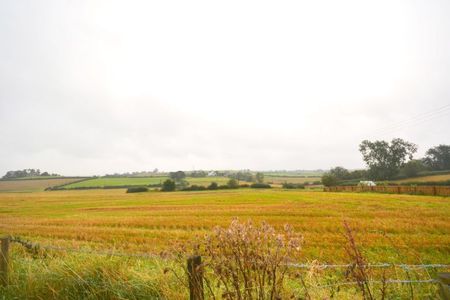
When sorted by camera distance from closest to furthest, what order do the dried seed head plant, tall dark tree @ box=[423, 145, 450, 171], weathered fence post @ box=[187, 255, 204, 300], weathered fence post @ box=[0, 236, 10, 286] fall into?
the dried seed head plant < weathered fence post @ box=[187, 255, 204, 300] < weathered fence post @ box=[0, 236, 10, 286] < tall dark tree @ box=[423, 145, 450, 171]

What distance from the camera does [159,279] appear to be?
4633 mm

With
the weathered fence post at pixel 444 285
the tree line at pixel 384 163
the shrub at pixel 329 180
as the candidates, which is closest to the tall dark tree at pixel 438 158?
the tree line at pixel 384 163

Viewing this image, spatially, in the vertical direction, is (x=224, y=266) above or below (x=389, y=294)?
above

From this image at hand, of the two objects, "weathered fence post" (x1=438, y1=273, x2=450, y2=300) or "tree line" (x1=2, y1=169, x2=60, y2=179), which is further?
"tree line" (x1=2, y1=169, x2=60, y2=179)

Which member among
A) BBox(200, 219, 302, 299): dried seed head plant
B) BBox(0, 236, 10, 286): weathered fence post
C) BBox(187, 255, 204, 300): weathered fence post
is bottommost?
BBox(0, 236, 10, 286): weathered fence post

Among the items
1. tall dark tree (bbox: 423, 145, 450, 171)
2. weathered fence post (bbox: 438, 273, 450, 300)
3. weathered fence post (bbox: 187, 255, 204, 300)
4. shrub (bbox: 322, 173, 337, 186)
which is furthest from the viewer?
tall dark tree (bbox: 423, 145, 450, 171)

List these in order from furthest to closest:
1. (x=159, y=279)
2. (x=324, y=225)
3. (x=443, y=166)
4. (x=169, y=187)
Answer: (x=443, y=166)
(x=169, y=187)
(x=324, y=225)
(x=159, y=279)

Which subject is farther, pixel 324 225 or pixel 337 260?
pixel 324 225

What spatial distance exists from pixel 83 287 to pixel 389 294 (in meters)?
5.32

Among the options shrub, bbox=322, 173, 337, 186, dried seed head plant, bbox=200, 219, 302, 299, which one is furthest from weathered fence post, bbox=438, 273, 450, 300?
shrub, bbox=322, 173, 337, 186

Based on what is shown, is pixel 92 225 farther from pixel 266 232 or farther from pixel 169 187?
pixel 169 187

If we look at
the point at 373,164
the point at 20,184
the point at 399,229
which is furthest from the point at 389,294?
the point at 20,184

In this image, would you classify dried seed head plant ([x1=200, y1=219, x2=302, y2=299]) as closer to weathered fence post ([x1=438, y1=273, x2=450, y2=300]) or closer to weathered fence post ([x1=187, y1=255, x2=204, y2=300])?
weathered fence post ([x1=187, y1=255, x2=204, y2=300])

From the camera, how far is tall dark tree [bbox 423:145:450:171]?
374ft
